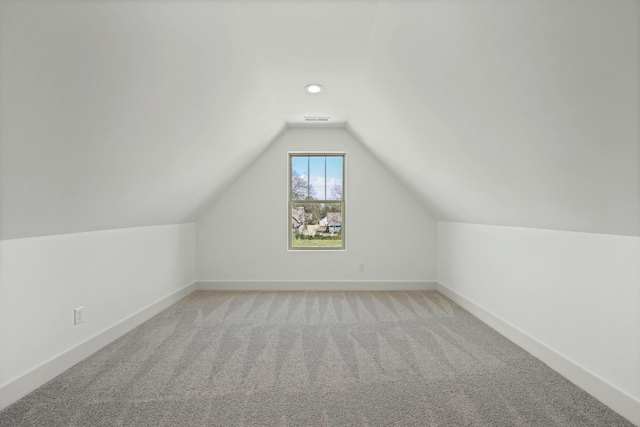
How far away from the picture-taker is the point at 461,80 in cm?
198

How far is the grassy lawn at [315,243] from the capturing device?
17.4 ft

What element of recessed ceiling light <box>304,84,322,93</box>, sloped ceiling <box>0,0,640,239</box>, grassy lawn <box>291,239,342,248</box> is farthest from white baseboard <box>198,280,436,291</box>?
recessed ceiling light <box>304,84,322,93</box>

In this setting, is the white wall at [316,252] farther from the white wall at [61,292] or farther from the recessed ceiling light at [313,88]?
the recessed ceiling light at [313,88]

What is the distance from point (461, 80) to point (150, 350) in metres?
3.12

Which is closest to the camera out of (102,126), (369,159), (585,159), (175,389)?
(585,159)

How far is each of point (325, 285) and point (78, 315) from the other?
3.18 metres

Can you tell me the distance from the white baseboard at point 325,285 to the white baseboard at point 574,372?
4.90 feet

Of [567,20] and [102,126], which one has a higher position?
[567,20]

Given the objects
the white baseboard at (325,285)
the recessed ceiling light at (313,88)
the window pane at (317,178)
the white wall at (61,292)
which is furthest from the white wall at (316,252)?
the recessed ceiling light at (313,88)

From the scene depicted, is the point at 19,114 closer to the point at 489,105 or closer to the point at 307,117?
the point at 489,105

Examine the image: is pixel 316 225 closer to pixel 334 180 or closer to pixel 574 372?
pixel 334 180

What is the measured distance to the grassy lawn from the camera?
5297mm

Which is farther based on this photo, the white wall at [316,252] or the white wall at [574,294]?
the white wall at [316,252]

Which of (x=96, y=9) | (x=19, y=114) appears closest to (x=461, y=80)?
(x=96, y=9)
